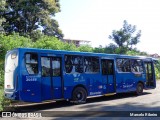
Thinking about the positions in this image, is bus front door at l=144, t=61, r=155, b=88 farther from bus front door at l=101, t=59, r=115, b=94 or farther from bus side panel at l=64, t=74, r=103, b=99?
bus side panel at l=64, t=74, r=103, b=99

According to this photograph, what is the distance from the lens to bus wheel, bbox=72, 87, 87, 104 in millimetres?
15193

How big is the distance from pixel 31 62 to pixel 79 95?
3657mm

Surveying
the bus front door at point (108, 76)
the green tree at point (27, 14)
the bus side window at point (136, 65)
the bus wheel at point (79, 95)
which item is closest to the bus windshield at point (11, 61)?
the bus wheel at point (79, 95)

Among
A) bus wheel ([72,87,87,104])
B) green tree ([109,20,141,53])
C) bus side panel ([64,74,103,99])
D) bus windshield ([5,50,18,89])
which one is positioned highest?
green tree ([109,20,141,53])

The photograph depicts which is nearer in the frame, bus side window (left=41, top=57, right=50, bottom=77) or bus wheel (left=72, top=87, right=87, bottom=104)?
bus side window (left=41, top=57, right=50, bottom=77)

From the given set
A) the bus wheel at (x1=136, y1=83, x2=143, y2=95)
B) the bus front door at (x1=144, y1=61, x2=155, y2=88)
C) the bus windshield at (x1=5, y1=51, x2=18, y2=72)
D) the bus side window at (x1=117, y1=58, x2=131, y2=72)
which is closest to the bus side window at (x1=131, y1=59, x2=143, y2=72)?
the bus side window at (x1=117, y1=58, x2=131, y2=72)

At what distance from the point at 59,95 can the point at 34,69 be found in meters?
1.98

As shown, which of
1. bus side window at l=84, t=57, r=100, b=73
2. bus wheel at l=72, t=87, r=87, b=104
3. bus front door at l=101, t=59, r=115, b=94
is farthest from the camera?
bus front door at l=101, t=59, r=115, b=94

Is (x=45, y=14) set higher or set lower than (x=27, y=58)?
higher

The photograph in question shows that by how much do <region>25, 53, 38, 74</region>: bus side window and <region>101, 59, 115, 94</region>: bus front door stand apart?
502 centimetres

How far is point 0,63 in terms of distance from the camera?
20828mm

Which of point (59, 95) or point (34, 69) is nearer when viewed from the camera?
point (34, 69)

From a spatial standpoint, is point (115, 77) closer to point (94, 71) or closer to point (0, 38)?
point (94, 71)

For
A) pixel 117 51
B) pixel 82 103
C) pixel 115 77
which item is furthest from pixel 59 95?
pixel 117 51
